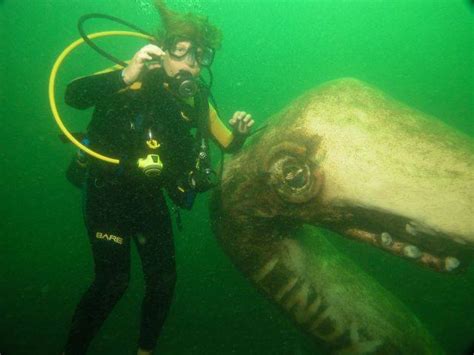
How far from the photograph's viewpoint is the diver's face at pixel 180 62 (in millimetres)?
3508

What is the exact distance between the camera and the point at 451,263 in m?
3.01

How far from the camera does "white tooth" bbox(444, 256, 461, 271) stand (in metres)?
3.00

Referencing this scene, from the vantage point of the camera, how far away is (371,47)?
78125 mm

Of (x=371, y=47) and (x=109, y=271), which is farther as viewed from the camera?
(x=371, y=47)

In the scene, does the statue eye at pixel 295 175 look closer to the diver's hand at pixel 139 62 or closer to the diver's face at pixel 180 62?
the diver's face at pixel 180 62

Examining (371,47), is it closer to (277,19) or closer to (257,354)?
(277,19)

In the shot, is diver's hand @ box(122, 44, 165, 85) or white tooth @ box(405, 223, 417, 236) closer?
white tooth @ box(405, 223, 417, 236)

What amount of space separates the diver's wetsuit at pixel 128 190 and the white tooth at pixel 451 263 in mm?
2574

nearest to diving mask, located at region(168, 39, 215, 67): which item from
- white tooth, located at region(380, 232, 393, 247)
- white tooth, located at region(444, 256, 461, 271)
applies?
white tooth, located at region(380, 232, 393, 247)

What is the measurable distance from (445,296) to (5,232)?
1623 cm

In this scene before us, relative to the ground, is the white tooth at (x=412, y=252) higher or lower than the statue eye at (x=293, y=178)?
lower

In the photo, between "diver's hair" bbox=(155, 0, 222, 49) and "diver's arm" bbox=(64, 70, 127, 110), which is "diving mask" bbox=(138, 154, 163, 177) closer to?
"diver's arm" bbox=(64, 70, 127, 110)

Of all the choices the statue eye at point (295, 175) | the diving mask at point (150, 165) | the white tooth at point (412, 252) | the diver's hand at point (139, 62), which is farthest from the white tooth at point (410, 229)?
the diver's hand at point (139, 62)

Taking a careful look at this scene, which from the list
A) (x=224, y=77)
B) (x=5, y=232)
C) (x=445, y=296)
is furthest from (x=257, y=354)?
(x=224, y=77)
